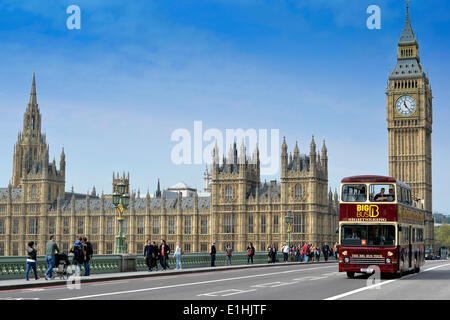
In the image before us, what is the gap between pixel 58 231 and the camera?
117 meters

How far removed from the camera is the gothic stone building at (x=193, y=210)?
325 feet

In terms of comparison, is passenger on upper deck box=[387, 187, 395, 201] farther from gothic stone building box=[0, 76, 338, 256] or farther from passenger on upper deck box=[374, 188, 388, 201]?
gothic stone building box=[0, 76, 338, 256]

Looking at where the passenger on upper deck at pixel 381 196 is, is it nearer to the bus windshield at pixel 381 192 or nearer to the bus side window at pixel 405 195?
the bus windshield at pixel 381 192

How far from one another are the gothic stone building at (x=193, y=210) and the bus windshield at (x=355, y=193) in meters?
58.8

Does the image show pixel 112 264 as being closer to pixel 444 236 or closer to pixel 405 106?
pixel 405 106

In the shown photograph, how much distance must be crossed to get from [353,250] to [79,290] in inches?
456

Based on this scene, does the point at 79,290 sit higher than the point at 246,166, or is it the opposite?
the point at 246,166

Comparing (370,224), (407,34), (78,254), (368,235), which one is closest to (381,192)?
(370,224)

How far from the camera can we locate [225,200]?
340 feet

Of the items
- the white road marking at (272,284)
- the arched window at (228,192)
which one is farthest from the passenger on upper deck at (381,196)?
the arched window at (228,192)

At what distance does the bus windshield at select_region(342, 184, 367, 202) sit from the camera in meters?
30.0

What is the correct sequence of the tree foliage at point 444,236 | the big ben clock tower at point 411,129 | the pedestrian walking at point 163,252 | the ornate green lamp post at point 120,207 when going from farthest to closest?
the tree foliage at point 444,236 < the big ben clock tower at point 411,129 < the pedestrian walking at point 163,252 < the ornate green lamp post at point 120,207
